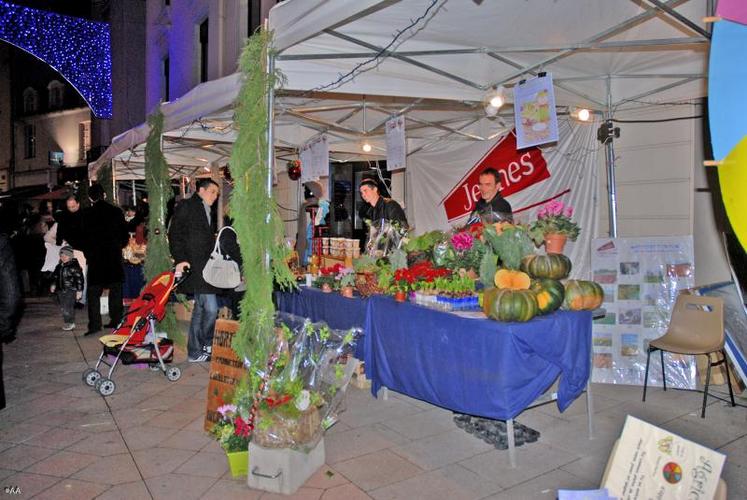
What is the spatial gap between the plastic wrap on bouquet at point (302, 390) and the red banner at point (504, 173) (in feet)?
14.2

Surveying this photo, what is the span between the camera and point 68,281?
8281 mm

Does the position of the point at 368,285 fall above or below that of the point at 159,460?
above

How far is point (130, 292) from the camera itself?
399 inches

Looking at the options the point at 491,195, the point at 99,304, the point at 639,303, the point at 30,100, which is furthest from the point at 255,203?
the point at 30,100

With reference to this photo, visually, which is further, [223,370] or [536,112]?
[536,112]

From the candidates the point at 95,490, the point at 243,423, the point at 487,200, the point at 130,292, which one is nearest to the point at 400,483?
the point at 243,423

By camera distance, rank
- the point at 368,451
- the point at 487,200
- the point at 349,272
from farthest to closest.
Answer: the point at 487,200 < the point at 349,272 < the point at 368,451

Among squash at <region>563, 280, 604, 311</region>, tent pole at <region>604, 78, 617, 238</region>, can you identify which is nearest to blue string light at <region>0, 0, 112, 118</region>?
tent pole at <region>604, 78, 617, 238</region>

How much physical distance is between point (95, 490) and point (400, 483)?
1.86 meters

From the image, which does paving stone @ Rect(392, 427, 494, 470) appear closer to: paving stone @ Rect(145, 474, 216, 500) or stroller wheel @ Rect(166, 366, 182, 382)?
paving stone @ Rect(145, 474, 216, 500)

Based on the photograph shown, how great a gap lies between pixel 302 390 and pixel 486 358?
1.19 meters

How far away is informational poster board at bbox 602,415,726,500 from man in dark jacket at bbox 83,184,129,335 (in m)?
7.40

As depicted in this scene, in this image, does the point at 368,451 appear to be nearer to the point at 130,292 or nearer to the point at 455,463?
the point at 455,463

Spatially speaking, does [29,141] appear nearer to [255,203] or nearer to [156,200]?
[156,200]
